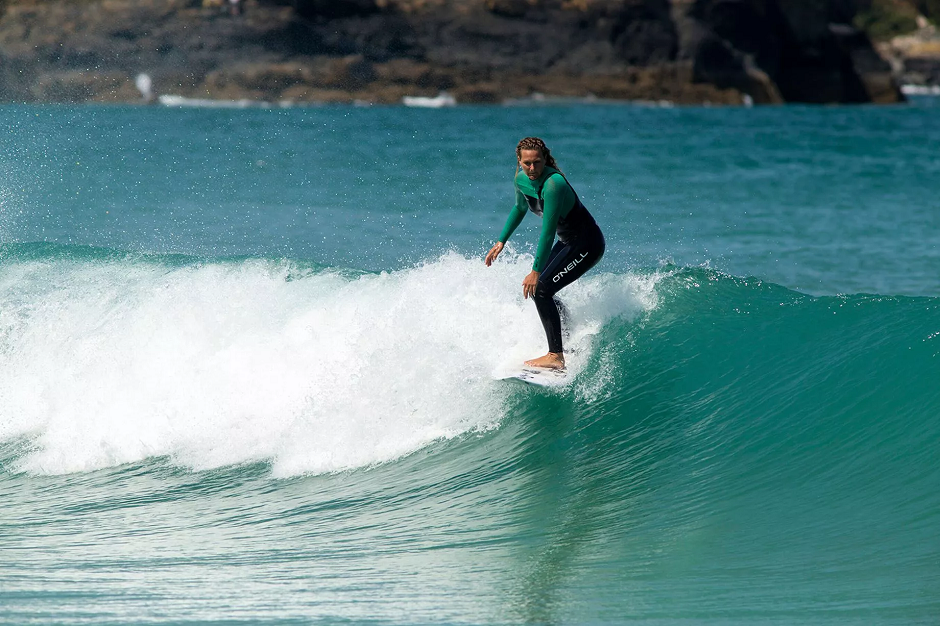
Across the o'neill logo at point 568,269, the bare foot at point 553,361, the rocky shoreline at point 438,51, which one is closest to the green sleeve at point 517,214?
the o'neill logo at point 568,269

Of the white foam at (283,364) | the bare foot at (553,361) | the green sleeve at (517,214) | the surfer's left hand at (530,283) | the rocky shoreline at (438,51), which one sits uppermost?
the green sleeve at (517,214)

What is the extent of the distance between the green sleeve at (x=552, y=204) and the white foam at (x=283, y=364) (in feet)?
3.97

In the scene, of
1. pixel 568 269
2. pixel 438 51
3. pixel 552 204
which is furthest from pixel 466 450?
pixel 438 51

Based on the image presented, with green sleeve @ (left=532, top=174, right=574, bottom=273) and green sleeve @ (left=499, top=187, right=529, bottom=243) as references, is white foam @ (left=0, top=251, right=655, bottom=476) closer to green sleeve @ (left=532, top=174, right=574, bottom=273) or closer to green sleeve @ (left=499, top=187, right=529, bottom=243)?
green sleeve @ (left=499, top=187, right=529, bottom=243)

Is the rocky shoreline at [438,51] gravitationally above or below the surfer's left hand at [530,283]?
below

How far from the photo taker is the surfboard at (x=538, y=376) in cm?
639

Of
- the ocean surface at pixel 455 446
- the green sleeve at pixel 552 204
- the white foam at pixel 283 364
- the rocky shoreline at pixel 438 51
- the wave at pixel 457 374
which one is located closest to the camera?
the ocean surface at pixel 455 446

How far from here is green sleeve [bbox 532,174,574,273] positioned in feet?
18.8

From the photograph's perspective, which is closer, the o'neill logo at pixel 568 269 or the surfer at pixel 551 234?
the surfer at pixel 551 234

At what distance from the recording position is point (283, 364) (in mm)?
7160

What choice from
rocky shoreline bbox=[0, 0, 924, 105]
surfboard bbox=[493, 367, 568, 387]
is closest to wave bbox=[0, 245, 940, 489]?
surfboard bbox=[493, 367, 568, 387]

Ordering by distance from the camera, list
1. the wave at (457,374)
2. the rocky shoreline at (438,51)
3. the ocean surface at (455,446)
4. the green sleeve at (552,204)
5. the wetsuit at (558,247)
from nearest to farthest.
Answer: the ocean surface at (455,446), the green sleeve at (552,204), the wetsuit at (558,247), the wave at (457,374), the rocky shoreline at (438,51)

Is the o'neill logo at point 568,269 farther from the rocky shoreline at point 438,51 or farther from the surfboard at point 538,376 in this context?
the rocky shoreline at point 438,51

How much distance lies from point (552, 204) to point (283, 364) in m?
2.44
